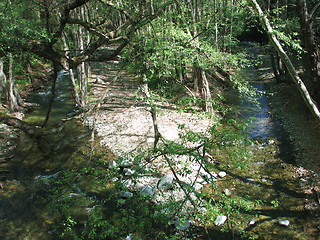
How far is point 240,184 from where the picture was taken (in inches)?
263

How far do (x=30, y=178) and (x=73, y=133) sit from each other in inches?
130

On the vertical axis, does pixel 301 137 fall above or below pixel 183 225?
above

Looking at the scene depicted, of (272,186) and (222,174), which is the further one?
(222,174)

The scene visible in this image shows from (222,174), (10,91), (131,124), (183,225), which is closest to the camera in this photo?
(183,225)

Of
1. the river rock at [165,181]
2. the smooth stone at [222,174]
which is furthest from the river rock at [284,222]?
the river rock at [165,181]

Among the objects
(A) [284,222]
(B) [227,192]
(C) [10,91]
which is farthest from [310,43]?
(C) [10,91]

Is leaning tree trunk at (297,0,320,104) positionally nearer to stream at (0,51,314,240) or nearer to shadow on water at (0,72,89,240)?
stream at (0,51,314,240)

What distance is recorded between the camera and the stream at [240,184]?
5230mm

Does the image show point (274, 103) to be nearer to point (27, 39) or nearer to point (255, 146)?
point (255, 146)

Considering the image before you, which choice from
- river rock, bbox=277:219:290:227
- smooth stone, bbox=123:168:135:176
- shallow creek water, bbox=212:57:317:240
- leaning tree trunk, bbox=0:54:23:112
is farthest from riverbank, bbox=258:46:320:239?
leaning tree trunk, bbox=0:54:23:112

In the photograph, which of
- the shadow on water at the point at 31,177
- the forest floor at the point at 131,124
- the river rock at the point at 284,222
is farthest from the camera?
the forest floor at the point at 131,124

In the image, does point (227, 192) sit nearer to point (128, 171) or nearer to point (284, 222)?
point (284, 222)

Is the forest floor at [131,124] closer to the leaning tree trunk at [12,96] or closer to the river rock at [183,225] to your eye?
the river rock at [183,225]

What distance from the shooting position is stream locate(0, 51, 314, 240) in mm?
5230
